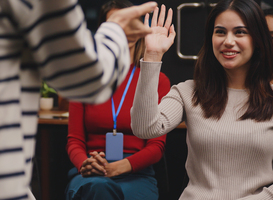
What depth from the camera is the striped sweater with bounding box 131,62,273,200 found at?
1206 mm

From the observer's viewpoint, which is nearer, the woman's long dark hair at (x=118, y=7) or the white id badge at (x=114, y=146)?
the white id badge at (x=114, y=146)

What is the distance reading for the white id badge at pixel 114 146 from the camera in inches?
63.1

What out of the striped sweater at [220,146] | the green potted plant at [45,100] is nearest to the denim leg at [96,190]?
the striped sweater at [220,146]

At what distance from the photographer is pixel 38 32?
0.47 m

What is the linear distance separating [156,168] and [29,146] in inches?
64.6

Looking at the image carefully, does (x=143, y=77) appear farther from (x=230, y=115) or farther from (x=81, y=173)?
(x=81, y=173)

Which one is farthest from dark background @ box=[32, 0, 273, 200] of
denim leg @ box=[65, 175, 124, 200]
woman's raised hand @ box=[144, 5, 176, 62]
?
woman's raised hand @ box=[144, 5, 176, 62]

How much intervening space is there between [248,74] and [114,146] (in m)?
0.75

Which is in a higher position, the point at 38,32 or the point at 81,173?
the point at 38,32

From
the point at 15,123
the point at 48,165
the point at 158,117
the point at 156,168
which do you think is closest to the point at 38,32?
the point at 15,123

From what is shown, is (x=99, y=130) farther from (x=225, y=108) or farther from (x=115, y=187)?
(x=225, y=108)

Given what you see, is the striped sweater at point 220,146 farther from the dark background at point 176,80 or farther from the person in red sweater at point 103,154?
the dark background at point 176,80

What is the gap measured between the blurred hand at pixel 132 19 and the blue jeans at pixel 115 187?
93 cm

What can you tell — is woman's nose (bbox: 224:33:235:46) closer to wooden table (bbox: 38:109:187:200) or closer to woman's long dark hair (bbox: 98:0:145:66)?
woman's long dark hair (bbox: 98:0:145:66)
